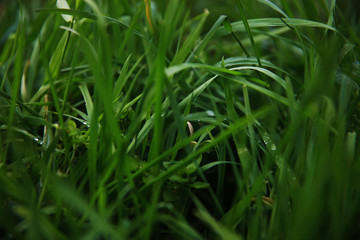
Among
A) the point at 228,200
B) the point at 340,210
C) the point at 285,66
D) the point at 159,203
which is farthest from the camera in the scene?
the point at 285,66

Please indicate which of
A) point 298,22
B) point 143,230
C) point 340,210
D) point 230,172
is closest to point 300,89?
point 298,22

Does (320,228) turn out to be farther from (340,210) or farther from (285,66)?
(285,66)

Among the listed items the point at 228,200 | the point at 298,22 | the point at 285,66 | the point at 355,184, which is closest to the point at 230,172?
the point at 228,200

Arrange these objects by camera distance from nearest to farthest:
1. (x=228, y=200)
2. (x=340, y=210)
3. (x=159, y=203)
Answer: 1. (x=340, y=210)
2. (x=159, y=203)
3. (x=228, y=200)

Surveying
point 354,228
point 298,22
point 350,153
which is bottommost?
point 354,228

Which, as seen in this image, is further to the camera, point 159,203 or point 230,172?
point 230,172

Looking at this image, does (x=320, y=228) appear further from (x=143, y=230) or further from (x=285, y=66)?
(x=285, y=66)

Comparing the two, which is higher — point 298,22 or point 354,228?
point 298,22

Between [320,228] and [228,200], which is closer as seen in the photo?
[320,228]

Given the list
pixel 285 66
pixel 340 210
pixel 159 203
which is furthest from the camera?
pixel 285 66
